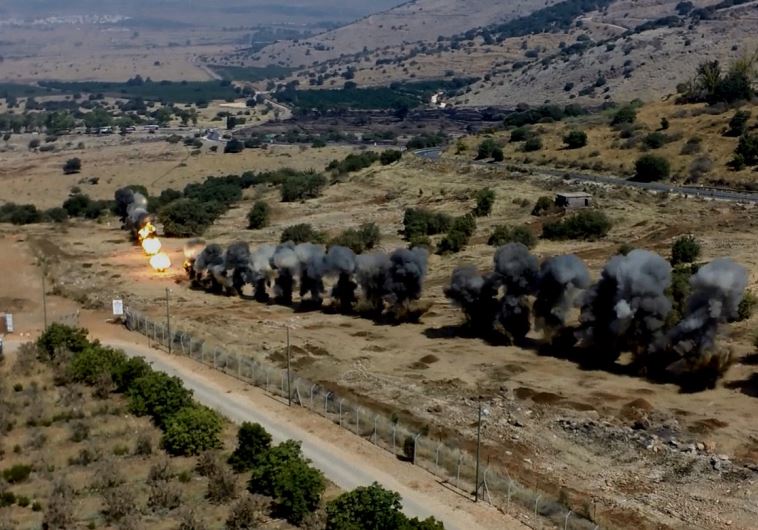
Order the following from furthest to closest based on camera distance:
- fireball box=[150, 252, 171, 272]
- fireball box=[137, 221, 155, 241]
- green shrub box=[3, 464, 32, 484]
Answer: fireball box=[137, 221, 155, 241]
fireball box=[150, 252, 171, 272]
green shrub box=[3, 464, 32, 484]

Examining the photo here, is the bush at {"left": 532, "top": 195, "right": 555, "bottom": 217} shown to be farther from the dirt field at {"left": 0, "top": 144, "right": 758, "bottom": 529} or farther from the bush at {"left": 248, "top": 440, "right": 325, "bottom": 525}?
the bush at {"left": 248, "top": 440, "right": 325, "bottom": 525}

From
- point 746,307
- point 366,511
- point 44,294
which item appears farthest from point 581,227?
point 366,511

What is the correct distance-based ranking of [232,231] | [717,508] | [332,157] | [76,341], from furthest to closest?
[332,157] < [232,231] < [76,341] < [717,508]

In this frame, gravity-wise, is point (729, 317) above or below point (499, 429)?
above

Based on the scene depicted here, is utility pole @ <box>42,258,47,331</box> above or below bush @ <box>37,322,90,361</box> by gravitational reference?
below

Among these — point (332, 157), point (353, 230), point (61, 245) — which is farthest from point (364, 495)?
point (332, 157)

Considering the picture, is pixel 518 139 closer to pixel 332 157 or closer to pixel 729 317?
pixel 332 157

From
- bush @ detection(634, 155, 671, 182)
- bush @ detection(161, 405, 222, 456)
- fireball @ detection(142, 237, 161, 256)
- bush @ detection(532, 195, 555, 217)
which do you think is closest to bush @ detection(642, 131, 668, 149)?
bush @ detection(634, 155, 671, 182)
